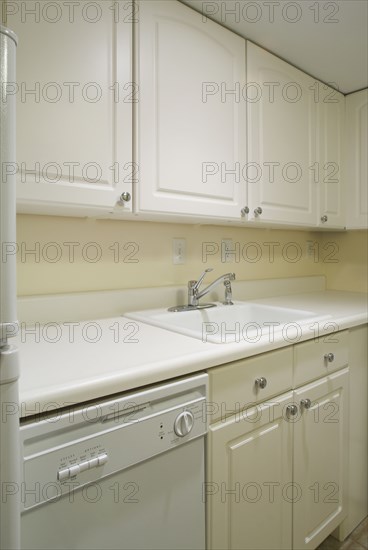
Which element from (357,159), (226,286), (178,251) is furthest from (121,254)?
(357,159)

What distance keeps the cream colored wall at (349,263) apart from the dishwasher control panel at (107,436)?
1736 millimetres

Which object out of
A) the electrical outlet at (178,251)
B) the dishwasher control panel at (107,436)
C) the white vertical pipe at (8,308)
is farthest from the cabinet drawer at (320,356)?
the white vertical pipe at (8,308)

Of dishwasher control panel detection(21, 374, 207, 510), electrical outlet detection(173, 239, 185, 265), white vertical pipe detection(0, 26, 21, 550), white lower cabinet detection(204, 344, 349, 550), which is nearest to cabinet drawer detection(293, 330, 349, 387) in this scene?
white lower cabinet detection(204, 344, 349, 550)

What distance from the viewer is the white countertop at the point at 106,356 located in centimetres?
69

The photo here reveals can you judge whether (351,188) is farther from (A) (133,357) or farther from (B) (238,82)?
(A) (133,357)

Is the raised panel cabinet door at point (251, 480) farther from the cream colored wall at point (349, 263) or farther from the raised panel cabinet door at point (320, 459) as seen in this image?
the cream colored wall at point (349, 263)

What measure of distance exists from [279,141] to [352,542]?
1.77 m

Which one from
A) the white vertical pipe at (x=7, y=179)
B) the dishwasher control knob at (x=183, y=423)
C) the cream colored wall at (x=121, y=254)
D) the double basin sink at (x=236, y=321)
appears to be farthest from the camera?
the cream colored wall at (x=121, y=254)

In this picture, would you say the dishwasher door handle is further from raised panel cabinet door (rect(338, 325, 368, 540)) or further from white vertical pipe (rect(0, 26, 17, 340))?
raised panel cabinet door (rect(338, 325, 368, 540))

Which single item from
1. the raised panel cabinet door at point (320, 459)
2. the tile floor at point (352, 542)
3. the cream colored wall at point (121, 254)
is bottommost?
the tile floor at point (352, 542)

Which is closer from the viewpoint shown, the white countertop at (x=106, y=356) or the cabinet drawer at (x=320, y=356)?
the white countertop at (x=106, y=356)

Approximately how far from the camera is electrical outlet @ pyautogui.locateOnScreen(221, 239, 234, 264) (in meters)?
1.81

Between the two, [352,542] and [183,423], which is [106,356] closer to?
[183,423]

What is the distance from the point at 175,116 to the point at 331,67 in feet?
3.32
